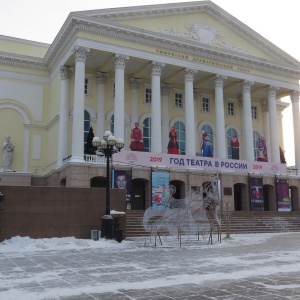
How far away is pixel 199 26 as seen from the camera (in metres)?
36.7

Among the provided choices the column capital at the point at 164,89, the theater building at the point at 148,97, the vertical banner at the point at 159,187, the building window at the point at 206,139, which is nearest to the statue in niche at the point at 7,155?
the theater building at the point at 148,97

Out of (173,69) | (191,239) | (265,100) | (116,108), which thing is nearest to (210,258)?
(191,239)

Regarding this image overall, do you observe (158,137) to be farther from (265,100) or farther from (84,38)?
(265,100)

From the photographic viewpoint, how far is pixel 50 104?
3666cm

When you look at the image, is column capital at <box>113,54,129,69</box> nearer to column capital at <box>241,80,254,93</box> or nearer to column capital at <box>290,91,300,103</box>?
column capital at <box>241,80,254,93</box>

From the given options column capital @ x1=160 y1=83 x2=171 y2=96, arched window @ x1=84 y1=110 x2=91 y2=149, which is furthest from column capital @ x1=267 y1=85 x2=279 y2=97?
arched window @ x1=84 y1=110 x2=91 y2=149

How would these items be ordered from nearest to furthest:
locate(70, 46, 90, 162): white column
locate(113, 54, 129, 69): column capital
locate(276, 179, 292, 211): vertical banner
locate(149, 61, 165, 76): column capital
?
locate(70, 46, 90, 162): white column
locate(113, 54, 129, 69): column capital
locate(149, 61, 165, 76): column capital
locate(276, 179, 292, 211): vertical banner

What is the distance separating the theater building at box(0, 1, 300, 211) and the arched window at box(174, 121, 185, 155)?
0.10 metres

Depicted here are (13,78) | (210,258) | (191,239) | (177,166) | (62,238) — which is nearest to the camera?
(210,258)

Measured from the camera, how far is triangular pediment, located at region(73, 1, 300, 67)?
32750 millimetres

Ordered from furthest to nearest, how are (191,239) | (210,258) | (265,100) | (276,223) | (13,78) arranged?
(265,100) < (13,78) < (276,223) < (191,239) < (210,258)

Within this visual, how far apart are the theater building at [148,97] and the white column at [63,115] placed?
0.26 ft

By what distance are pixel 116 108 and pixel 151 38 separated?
669 cm

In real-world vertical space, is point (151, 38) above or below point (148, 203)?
above
